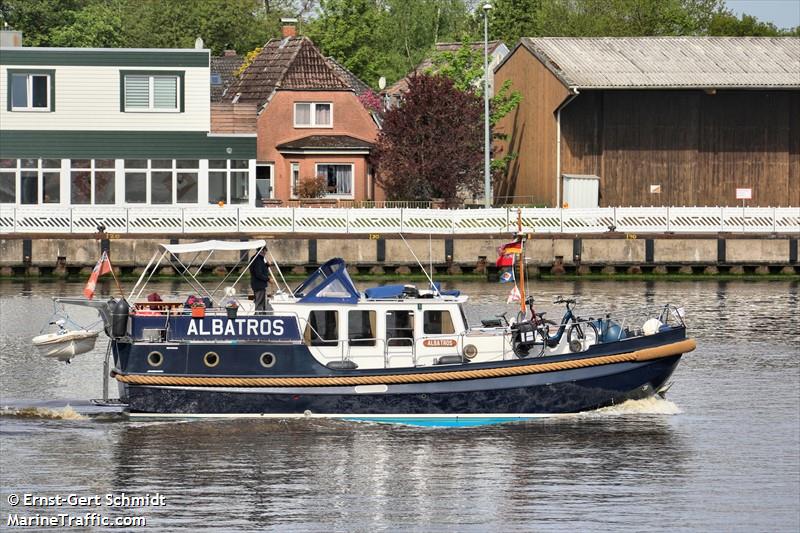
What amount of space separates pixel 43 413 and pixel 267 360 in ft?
16.8

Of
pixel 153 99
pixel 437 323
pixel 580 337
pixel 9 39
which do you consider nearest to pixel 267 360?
pixel 437 323

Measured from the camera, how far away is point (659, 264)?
193 ft

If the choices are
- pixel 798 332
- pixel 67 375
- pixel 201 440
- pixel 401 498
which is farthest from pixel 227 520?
pixel 798 332

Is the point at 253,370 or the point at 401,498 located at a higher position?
the point at 253,370

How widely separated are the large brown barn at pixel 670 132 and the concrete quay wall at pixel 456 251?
320 inches

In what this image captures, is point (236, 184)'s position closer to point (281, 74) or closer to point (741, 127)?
point (281, 74)

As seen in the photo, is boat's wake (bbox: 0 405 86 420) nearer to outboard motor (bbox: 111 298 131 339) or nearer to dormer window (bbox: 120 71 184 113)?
outboard motor (bbox: 111 298 131 339)

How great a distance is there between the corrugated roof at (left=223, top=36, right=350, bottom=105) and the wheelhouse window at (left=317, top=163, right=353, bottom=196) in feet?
13.0

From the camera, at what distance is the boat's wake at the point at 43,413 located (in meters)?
31.0

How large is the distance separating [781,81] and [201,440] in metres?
44.8

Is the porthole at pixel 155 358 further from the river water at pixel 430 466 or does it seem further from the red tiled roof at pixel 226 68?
the red tiled roof at pixel 226 68

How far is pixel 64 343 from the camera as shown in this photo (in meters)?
30.3

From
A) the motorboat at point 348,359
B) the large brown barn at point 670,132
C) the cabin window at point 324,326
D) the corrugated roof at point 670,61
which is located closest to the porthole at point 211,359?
the motorboat at point 348,359

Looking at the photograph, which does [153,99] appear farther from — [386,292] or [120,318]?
[386,292]
